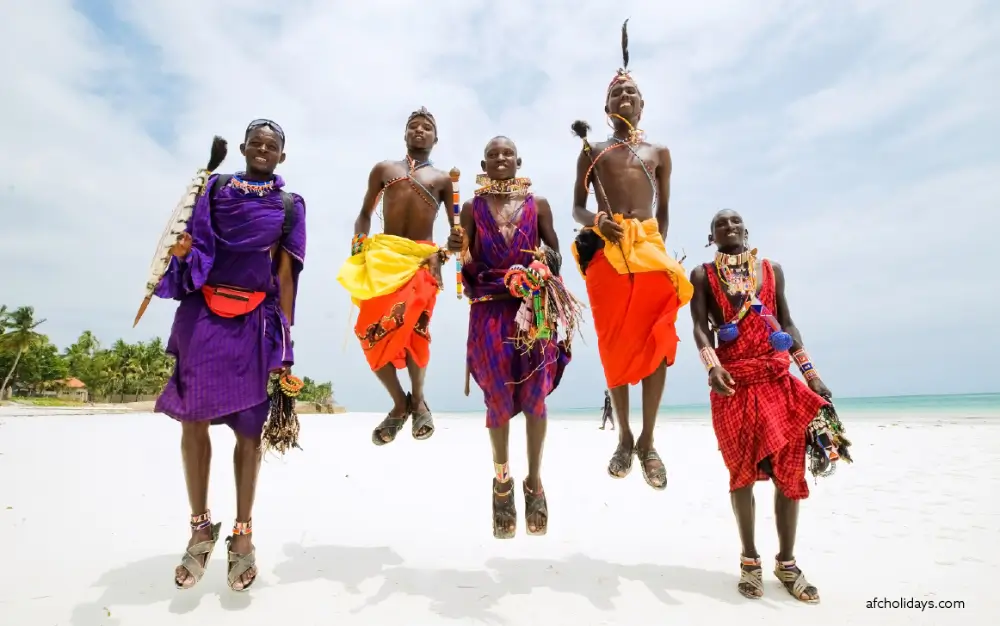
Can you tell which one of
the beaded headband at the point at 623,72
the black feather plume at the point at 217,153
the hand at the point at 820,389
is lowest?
the hand at the point at 820,389

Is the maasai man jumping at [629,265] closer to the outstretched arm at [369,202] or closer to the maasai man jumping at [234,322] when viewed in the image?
the outstretched arm at [369,202]

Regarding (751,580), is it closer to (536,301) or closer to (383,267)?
(536,301)

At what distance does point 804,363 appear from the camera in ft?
15.0

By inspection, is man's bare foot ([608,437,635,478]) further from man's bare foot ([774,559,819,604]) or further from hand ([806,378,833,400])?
hand ([806,378,833,400])

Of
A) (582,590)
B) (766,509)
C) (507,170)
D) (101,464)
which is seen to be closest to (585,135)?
(507,170)

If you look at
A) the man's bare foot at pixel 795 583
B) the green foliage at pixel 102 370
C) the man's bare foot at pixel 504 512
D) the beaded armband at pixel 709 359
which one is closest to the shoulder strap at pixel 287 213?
the man's bare foot at pixel 504 512

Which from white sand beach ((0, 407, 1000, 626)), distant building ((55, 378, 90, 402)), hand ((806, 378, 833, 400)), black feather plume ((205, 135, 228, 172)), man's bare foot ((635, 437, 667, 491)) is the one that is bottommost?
distant building ((55, 378, 90, 402))

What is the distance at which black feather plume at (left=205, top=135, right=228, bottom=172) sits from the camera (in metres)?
4.13

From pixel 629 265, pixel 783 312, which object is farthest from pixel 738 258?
pixel 629 265

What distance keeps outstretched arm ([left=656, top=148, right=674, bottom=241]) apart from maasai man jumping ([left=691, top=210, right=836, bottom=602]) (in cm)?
44

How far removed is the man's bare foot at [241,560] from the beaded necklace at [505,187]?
2.93 metres

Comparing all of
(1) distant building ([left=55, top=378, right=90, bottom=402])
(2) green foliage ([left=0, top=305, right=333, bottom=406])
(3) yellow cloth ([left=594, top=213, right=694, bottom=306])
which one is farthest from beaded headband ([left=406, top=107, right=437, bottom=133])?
(1) distant building ([left=55, top=378, right=90, bottom=402])

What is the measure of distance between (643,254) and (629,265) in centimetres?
14

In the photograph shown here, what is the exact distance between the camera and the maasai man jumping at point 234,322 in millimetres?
3805
